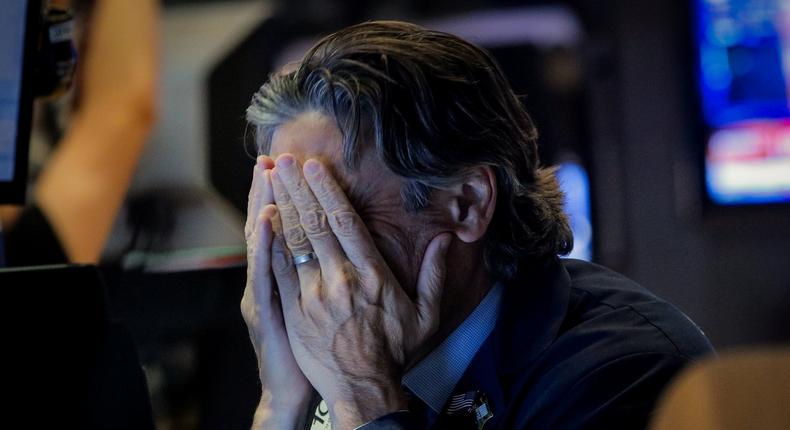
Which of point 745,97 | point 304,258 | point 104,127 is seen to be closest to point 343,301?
point 304,258

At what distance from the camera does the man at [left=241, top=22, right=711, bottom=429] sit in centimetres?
123

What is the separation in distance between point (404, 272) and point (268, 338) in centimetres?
19

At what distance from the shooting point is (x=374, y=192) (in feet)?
4.24

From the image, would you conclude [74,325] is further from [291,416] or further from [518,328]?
[518,328]

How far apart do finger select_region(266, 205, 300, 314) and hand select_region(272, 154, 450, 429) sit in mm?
11

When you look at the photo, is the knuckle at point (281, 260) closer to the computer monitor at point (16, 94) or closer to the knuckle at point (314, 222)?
the knuckle at point (314, 222)

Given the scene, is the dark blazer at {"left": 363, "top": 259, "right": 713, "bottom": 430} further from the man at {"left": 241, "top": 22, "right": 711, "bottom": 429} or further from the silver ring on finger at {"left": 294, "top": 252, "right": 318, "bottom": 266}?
the silver ring on finger at {"left": 294, "top": 252, "right": 318, "bottom": 266}

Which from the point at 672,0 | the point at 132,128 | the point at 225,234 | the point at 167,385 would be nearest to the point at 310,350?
the point at 167,385

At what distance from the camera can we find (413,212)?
4.30 ft

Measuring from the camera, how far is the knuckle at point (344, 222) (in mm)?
1244

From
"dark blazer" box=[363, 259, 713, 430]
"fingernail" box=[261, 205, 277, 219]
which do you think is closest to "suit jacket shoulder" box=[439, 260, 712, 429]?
"dark blazer" box=[363, 259, 713, 430]

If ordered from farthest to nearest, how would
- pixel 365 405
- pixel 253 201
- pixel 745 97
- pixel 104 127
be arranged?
1. pixel 745 97
2. pixel 104 127
3. pixel 253 201
4. pixel 365 405

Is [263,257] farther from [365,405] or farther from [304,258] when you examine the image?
[365,405]

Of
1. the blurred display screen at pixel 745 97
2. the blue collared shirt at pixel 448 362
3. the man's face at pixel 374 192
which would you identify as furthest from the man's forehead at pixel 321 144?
the blurred display screen at pixel 745 97
